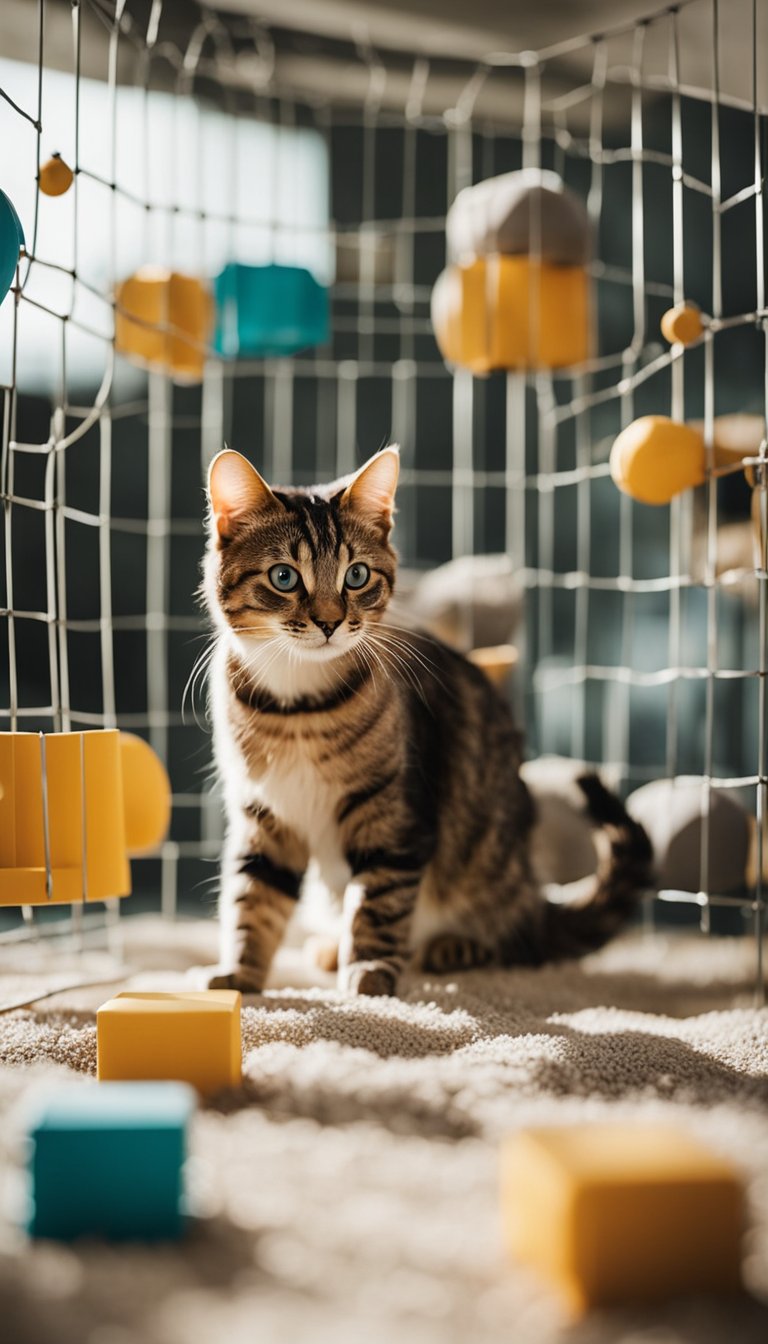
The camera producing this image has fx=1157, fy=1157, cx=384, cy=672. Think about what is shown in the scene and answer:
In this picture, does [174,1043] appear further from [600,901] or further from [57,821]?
[600,901]

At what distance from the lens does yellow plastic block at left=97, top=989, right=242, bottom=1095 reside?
1024 millimetres

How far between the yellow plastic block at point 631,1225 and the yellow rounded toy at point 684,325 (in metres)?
1.16

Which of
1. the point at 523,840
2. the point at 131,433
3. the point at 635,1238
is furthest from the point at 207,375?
the point at 635,1238

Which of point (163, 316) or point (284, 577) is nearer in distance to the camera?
point (284, 577)

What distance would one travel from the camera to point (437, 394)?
2.92 metres

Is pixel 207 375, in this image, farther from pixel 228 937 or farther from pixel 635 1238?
pixel 635 1238

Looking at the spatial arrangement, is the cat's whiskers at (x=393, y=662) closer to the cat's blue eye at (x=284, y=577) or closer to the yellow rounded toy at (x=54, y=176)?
the cat's blue eye at (x=284, y=577)

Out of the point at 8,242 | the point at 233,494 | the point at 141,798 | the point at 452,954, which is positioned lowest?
the point at 452,954

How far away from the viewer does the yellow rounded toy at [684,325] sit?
1.54m

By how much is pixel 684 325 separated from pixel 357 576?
22.3 inches

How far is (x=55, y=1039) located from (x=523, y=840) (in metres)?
0.77

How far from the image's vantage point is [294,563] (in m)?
1.38

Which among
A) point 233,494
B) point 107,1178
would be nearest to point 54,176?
point 233,494

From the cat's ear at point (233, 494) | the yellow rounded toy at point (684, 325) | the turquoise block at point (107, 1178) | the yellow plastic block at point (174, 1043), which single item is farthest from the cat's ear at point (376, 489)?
the turquoise block at point (107, 1178)
